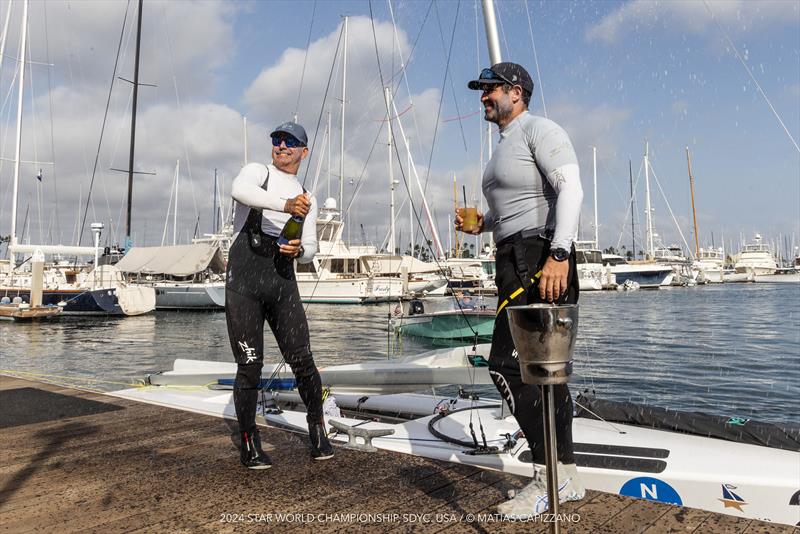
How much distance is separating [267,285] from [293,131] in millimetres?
888

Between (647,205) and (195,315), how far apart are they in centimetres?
6402

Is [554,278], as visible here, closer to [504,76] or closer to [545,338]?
[545,338]

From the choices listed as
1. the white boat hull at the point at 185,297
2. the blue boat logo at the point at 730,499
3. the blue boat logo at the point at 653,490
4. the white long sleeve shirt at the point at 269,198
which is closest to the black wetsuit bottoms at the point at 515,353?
the blue boat logo at the point at 653,490

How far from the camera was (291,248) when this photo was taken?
301 cm

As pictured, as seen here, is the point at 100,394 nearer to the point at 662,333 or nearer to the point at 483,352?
the point at 483,352

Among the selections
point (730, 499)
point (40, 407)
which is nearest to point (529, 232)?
point (730, 499)

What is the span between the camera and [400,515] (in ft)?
7.49

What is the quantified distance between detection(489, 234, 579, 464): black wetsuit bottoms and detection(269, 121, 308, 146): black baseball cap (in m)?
1.45

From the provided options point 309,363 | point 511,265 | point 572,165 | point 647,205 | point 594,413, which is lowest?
point 594,413

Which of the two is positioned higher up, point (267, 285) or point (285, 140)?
point (285, 140)

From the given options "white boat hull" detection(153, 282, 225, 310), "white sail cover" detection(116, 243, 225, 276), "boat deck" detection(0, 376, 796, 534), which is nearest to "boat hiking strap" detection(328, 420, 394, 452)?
"boat deck" detection(0, 376, 796, 534)

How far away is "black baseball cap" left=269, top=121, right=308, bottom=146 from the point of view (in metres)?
3.20

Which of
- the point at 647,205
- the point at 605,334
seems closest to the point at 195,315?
the point at 605,334

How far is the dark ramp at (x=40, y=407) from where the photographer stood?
454 centimetres
